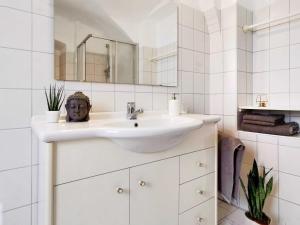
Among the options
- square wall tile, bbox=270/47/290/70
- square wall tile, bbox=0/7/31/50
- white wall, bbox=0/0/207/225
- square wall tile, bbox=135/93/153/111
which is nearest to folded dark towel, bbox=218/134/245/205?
square wall tile, bbox=135/93/153/111

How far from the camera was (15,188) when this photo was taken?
0.95 metres

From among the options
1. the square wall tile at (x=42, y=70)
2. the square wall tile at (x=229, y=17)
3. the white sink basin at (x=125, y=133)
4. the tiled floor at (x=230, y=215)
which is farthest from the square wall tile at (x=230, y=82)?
the square wall tile at (x=42, y=70)

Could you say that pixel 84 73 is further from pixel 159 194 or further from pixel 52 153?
pixel 159 194

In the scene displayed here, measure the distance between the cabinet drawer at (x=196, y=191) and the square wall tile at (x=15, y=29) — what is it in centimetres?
110

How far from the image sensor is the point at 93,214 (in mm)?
771

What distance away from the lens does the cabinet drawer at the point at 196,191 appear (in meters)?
1.09

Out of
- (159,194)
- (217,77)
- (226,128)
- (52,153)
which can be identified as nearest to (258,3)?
(217,77)

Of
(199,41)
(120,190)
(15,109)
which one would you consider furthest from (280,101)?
(15,109)

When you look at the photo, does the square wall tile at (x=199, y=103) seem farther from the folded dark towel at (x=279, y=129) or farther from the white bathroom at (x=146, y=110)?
the folded dark towel at (x=279, y=129)

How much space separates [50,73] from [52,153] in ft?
1.72

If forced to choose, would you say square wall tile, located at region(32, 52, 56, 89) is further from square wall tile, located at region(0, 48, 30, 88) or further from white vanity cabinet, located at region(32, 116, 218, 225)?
white vanity cabinet, located at region(32, 116, 218, 225)

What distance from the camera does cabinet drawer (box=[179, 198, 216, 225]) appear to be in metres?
1.12

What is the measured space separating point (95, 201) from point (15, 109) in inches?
23.1

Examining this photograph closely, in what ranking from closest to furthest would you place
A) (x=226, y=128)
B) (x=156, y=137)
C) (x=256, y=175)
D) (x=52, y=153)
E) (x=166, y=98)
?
1. (x=52, y=153)
2. (x=156, y=137)
3. (x=256, y=175)
4. (x=166, y=98)
5. (x=226, y=128)
